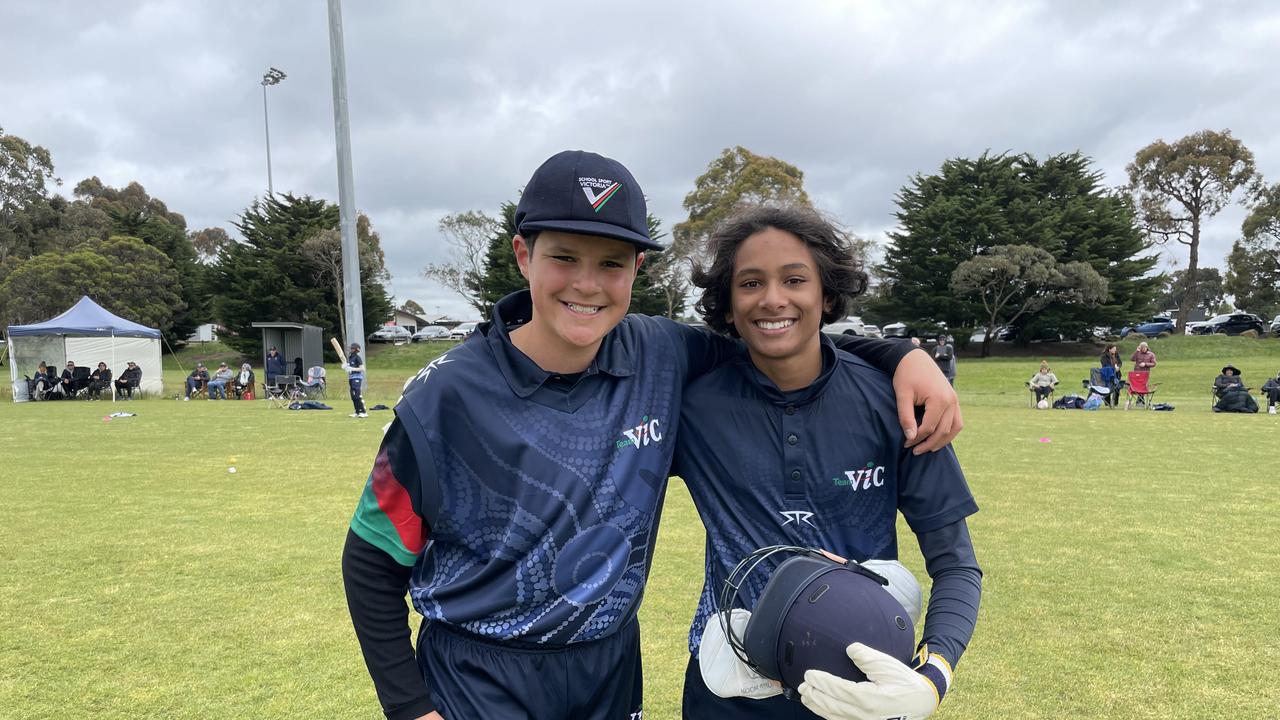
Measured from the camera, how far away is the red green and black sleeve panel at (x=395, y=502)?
170 cm

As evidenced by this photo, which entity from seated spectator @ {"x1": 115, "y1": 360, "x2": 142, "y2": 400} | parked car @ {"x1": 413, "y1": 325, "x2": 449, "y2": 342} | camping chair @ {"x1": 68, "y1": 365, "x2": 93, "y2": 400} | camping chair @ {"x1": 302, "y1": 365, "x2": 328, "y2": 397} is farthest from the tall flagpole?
parked car @ {"x1": 413, "y1": 325, "x2": 449, "y2": 342}

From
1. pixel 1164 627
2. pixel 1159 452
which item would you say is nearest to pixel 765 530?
pixel 1164 627

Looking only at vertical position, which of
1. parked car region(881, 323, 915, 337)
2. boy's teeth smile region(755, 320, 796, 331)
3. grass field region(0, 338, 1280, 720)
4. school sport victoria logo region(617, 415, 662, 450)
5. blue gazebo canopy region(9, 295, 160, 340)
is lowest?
grass field region(0, 338, 1280, 720)

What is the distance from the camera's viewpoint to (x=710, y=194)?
46.8 m

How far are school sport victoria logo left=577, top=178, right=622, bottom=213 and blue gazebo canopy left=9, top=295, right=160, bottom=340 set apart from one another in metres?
28.9

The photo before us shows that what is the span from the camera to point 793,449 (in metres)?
2.07

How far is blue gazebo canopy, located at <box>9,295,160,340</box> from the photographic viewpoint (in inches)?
974

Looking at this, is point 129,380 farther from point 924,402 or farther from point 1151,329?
point 1151,329

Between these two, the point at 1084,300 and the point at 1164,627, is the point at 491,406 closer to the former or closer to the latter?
the point at 1164,627

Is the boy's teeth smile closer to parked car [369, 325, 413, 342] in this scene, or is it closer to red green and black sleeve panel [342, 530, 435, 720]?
red green and black sleeve panel [342, 530, 435, 720]

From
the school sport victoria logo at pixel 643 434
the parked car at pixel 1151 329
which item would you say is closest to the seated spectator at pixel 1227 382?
the school sport victoria logo at pixel 643 434

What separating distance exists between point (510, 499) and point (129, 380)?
93.4 ft

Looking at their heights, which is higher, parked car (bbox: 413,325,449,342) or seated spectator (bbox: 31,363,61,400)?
parked car (bbox: 413,325,449,342)

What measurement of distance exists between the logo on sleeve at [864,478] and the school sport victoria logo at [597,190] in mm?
952
